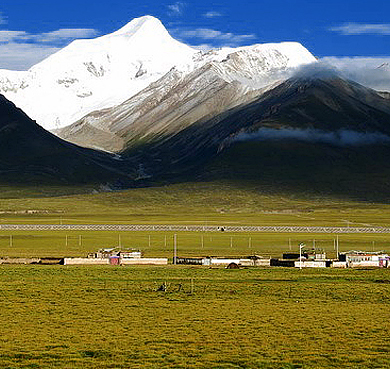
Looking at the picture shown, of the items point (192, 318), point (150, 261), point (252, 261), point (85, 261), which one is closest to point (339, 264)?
point (252, 261)

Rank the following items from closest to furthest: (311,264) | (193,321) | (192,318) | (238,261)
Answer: (193,321), (192,318), (238,261), (311,264)

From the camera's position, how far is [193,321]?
50.7 m

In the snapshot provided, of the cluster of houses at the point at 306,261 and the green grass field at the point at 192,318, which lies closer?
the green grass field at the point at 192,318

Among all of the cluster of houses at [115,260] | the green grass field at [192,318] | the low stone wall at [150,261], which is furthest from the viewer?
the low stone wall at [150,261]

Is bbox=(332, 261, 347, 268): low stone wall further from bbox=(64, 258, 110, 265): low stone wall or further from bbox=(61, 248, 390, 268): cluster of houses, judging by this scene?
bbox=(64, 258, 110, 265): low stone wall

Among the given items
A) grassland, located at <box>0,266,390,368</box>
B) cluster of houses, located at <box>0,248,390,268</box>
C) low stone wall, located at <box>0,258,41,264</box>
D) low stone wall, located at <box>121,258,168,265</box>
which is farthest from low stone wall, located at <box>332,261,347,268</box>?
low stone wall, located at <box>0,258,41,264</box>

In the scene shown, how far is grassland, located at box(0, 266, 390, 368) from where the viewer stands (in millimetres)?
39906

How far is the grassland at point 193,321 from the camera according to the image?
39.9m

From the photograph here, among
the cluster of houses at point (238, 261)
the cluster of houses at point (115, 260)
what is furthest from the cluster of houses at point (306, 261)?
the cluster of houses at point (115, 260)

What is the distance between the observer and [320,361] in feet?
129

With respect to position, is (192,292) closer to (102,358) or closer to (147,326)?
(147,326)

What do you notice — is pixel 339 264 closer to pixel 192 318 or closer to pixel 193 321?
pixel 192 318

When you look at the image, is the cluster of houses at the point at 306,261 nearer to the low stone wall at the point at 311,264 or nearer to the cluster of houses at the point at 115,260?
the low stone wall at the point at 311,264

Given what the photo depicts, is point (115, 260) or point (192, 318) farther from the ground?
point (115, 260)
